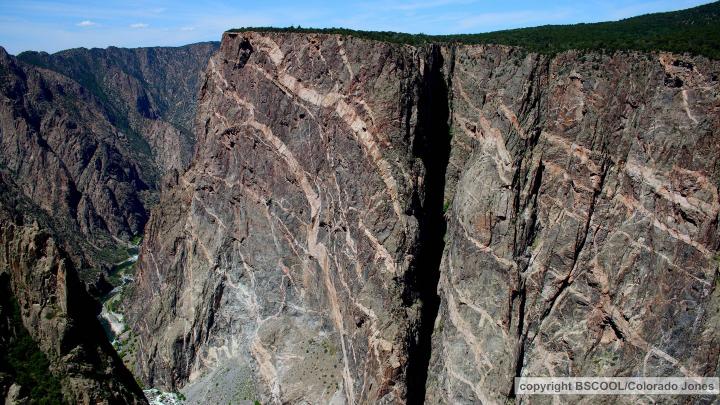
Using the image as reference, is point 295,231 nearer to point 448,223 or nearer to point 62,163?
point 448,223

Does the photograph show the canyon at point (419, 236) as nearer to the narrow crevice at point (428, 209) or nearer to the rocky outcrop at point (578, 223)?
the rocky outcrop at point (578, 223)

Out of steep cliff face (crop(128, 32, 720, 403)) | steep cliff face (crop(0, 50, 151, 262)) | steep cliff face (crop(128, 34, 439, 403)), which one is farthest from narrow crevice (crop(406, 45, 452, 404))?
steep cliff face (crop(0, 50, 151, 262))

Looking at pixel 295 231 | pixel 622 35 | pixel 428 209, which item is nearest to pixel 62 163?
pixel 295 231

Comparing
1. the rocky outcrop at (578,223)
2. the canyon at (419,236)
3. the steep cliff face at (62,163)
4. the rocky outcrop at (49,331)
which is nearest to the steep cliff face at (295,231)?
the canyon at (419,236)

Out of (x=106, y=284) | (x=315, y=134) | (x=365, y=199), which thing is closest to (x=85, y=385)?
(x=365, y=199)

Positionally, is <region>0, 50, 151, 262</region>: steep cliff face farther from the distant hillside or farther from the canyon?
the distant hillside

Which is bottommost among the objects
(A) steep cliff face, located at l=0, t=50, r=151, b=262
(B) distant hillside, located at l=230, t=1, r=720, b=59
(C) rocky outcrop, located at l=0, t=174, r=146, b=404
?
(A) steep cliff face, located at l=0, t=50, r=151, b=262

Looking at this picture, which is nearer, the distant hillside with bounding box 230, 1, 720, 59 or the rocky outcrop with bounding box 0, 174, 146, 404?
the rocky outcrop with bounding box 0, 174, 146, 404

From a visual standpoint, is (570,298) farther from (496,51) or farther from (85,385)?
(85,385)
